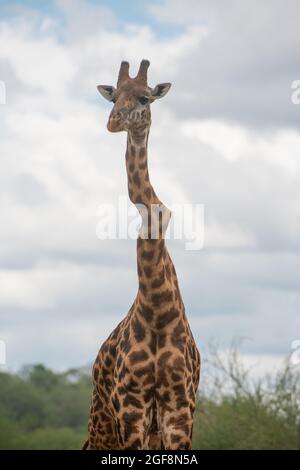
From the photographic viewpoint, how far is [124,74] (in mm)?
11766

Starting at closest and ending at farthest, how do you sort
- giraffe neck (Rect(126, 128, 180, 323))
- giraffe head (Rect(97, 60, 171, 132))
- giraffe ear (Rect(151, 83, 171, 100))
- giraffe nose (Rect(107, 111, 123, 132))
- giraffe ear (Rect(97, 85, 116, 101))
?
giraffe nose (Rect(107, 111, 123, 132)) < giraffe head (Rect(97, 60, 171, 132)) < giraffe neck (Rect(126, 128, 180, 323)) < giraffe ear (Rect(151, 83, 171, 100)) < giraffe ear (Rect(97, 85, 116, 101))

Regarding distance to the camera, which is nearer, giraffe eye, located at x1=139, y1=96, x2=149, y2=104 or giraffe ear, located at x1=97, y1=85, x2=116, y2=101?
giraffe eye, located at x1=139, y1=96, x2=149, y2=104

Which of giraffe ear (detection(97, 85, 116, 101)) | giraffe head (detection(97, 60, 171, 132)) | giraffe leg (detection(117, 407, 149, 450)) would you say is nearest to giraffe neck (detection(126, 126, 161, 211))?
giraffe head (detection(97, 60, 171, 132))

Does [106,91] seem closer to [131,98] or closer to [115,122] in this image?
[131,98]

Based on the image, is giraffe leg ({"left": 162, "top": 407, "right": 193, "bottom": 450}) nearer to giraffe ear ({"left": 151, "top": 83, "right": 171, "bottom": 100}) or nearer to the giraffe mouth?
the giraffe mouth

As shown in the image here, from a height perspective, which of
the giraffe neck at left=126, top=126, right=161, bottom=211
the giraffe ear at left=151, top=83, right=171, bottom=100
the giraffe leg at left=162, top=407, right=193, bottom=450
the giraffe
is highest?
the giraffe ear at left=151, top=83, right=171, bottom=100

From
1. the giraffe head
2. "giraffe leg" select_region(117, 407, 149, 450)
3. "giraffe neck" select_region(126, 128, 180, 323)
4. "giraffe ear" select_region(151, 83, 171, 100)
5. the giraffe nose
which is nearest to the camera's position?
the giraffe nose

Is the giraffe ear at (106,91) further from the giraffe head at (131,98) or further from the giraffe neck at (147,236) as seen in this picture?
the giraffe neck at (147,236)

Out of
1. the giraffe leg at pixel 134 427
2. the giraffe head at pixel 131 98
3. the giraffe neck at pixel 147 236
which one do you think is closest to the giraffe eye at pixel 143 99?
the giraffe head at pixel 131 98

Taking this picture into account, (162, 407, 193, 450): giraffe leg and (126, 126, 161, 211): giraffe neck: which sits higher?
(126, 126, 161, 211): giraffe neck

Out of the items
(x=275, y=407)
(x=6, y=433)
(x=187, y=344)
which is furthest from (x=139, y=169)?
(x=6, y=433)

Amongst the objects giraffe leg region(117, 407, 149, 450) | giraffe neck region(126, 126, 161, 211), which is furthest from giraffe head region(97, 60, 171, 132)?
giraffe leg region(117, 407, 149, 450)

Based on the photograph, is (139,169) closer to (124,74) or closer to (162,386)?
(124,74)

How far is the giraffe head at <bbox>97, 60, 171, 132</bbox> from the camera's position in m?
11.1
